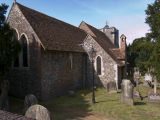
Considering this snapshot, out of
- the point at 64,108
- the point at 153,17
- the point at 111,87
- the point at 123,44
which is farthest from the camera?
the point at 123,44

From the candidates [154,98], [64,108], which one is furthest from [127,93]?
[64,108]

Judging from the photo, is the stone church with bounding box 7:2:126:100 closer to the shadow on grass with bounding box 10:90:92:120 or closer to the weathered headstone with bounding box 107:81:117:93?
the weathered headstone with bounding box 107:81:117:93

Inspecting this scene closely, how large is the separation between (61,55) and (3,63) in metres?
8.75

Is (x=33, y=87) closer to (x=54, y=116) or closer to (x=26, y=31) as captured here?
(x=26, y=31)

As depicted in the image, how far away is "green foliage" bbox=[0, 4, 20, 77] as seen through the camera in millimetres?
16781

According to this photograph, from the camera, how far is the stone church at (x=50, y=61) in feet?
70.7

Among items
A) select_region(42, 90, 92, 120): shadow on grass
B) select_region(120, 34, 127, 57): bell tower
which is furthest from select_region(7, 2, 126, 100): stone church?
select_region(120, 34, 127, 57): bell tower

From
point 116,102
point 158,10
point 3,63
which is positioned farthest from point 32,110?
point 158,10

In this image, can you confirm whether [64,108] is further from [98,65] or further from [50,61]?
[98,65]

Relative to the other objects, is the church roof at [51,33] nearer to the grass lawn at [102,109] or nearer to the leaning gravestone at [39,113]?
the grass lawn at [102,109]

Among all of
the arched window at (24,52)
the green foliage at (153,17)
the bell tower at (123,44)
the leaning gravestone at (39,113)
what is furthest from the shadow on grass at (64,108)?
the bell tower at (123,44)

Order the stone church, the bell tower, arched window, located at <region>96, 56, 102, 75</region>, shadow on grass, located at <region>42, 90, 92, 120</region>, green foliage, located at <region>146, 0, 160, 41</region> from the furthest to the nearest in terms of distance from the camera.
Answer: the bell tower → arched window, located at <region>96, 56, 102, 75</region> → green foliage, located at <region>146, 0, 160, 41</region> → the stone church → shadow on grass, located at <region>42, 90, 92, 120</region>

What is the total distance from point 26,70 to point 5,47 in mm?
5301

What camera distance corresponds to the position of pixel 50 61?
74.1ft
